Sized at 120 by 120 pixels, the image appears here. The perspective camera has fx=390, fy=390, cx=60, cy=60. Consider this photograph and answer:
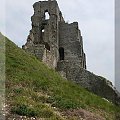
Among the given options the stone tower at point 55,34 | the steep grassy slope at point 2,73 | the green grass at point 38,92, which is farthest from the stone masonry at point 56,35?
the green grass at point 38,92

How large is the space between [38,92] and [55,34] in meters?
22.8

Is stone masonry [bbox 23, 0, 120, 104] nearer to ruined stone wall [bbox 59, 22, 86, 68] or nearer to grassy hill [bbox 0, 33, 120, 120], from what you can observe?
ruined stone wall [bbox 59, 22, 86, 68]

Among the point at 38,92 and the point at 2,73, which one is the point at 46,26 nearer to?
the point at 2,73

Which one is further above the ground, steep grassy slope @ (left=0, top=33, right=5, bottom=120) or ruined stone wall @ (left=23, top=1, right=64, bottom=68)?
ruined stone wall @ (left=23, top=1, right=64, bottom=68)

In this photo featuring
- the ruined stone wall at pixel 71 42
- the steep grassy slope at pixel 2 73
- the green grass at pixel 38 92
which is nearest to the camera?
the green grass at pixel 38 92

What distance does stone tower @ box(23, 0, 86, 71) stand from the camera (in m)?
39.6

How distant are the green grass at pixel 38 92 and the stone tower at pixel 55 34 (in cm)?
1532

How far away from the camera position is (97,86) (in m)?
30.8

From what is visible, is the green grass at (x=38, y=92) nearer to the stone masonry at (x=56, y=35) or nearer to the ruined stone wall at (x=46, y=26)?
the stone masonry at (x=56, y=35)

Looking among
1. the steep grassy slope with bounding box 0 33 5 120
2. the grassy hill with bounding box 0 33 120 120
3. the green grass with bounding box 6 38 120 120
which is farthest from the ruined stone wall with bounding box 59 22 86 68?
the grassy hill with bounding box 0 33 120 120

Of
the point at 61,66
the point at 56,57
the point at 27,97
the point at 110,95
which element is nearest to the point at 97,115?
the point at 27,97

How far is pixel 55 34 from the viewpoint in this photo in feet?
132

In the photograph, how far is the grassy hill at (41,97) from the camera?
14.4 m

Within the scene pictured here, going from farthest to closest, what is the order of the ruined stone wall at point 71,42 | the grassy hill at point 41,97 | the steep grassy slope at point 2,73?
1. the ruined stone wall at point 71,42
2. the steep grassy slope at point 2,73
3. the grassy hill at point 41,97
